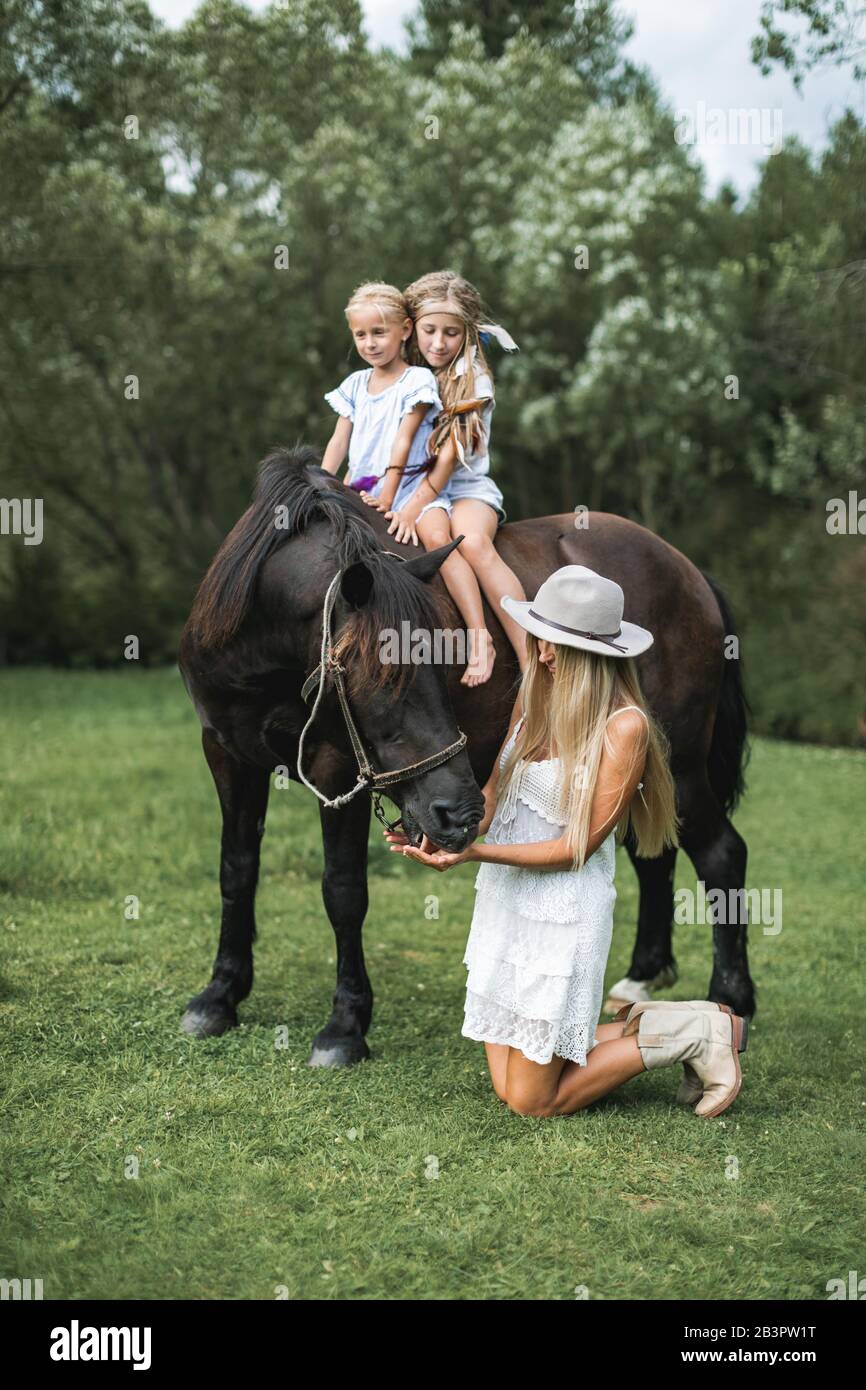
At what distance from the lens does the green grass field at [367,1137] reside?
3402mm

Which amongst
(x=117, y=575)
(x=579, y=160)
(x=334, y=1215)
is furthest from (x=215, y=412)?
(x=334, y=1215)

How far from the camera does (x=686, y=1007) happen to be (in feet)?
14.5

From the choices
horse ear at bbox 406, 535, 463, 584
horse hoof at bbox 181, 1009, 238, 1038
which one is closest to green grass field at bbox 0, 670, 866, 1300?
horse hoof at bbox 181, 1009, 238, 1038

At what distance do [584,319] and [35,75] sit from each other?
9140 mm


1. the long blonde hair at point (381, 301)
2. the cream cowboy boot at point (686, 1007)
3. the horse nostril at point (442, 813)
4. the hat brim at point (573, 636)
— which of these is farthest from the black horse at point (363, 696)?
the cream cowboy boot at point (686, 1007)

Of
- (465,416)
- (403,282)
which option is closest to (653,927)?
(465,416)

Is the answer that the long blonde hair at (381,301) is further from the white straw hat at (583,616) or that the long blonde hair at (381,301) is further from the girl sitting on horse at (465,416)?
the white straw hat at (583,616)

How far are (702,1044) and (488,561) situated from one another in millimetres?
2007

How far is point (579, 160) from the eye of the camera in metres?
19.6

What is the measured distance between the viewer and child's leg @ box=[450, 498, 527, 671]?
5016 millimetres

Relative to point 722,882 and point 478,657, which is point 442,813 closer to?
point 478,657

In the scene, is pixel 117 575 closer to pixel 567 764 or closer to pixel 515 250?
pixel 515 250

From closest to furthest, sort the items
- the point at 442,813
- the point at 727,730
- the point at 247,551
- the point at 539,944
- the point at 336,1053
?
1. the point at 442,813
2. the point at 539,944
3. the point at 247,551
4. the point at 336,1053
5. the point at 727,730

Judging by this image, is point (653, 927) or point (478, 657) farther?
point (653, 927)
